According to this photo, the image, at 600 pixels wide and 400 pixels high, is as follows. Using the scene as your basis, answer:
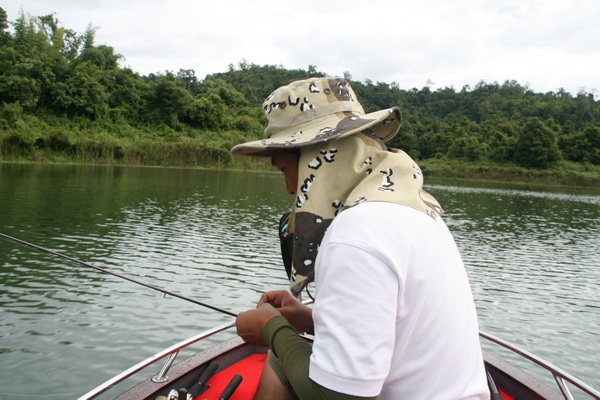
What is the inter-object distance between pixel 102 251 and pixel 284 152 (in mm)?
8823

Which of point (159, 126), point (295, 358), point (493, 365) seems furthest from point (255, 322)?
point (159, 126)

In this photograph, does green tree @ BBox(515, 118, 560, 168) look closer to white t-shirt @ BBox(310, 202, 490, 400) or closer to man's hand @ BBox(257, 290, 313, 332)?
man's hand @ BBox(257, 290, 313, 332)

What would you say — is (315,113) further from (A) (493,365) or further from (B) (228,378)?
(A) (493,365)

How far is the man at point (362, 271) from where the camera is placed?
114cm

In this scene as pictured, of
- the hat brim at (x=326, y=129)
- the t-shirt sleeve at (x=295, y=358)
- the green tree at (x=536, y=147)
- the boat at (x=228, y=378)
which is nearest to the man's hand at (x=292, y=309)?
the t-shirt sleeve at (x=295, y=358)

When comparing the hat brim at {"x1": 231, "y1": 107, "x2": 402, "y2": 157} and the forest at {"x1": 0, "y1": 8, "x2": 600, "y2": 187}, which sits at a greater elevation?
the forest at {"x1": 0, "y1": 8, "x2": 600, "y2": 187}

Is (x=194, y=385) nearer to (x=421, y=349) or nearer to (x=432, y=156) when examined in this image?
(x=421, y=349)

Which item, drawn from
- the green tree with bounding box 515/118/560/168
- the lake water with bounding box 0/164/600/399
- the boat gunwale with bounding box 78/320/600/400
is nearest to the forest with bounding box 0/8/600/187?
the green tree with bounding box 515/118/560/168

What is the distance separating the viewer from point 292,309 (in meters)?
2.01

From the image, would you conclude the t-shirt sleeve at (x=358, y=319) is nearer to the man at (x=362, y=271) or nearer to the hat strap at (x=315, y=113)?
the man at (x=362, y=271)

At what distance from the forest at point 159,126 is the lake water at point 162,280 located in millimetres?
23878

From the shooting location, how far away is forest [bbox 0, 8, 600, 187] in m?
39.0

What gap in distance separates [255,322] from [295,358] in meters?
0.27

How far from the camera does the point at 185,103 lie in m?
50.1
